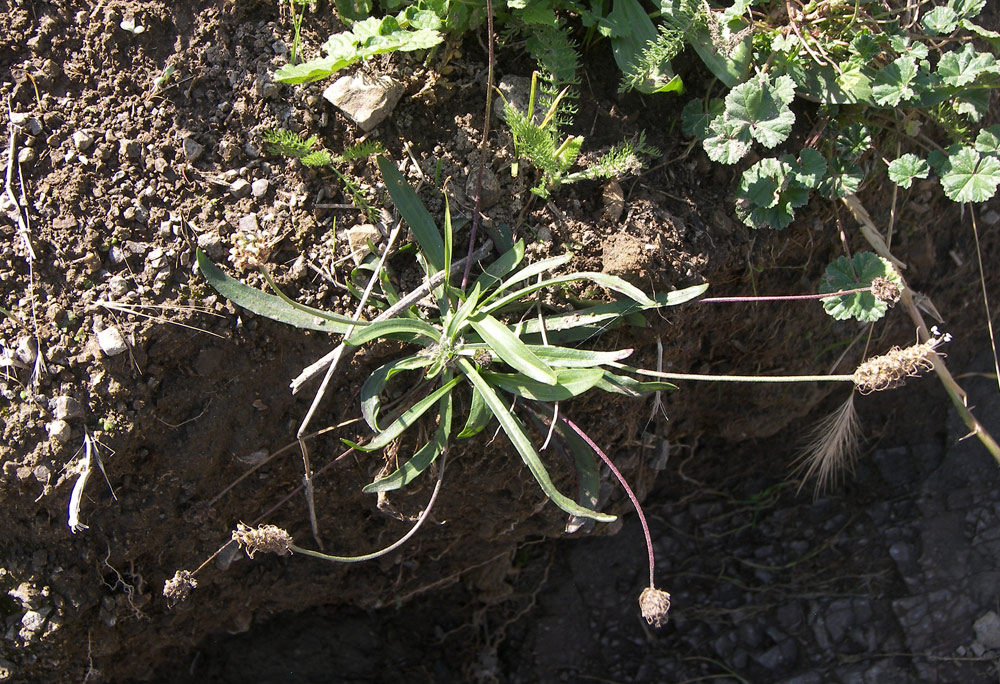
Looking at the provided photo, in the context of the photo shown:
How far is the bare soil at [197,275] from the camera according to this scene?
1912mm

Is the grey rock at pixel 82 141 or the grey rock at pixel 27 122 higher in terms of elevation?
the grey rock at pixel 27 122

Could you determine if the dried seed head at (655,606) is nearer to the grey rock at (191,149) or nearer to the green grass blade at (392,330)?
the green grass blade at (392,330)

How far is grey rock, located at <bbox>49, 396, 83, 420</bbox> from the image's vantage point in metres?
1.88

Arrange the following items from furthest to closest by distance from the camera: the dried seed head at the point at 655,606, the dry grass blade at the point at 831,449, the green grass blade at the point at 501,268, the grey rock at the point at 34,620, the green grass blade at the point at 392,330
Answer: the dry grass blade at the point at 831,449 < the grey rock at the point at 34,620 < the green grass blade at the point at 501,268 < the green grass blade at the point at 392,330 < the dried seed head at the point at 655,606

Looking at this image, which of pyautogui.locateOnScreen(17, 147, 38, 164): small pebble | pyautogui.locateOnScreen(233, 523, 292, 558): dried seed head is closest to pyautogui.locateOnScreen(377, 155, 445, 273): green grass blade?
pyautogui.locateOnScreen(233, 523, 292, 558): dried seed head

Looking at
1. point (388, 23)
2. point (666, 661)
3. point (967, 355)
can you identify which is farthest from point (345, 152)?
point (967, 355)

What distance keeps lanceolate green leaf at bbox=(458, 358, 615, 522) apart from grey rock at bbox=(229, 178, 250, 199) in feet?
2.39

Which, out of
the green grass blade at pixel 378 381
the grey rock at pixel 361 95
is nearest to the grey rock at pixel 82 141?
the grey rock at pixel 361 95

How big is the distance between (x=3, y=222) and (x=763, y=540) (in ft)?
8.27

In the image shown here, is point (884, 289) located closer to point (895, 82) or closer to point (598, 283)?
point (895, 82)

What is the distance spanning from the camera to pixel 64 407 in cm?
188

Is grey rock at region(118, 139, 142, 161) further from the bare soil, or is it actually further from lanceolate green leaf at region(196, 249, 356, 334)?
lanceolate green leaf at region(196, 249, 356, 334)

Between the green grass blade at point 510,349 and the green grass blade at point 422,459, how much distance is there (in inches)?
7.6

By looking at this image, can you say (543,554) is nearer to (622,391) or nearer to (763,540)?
(763,540)
